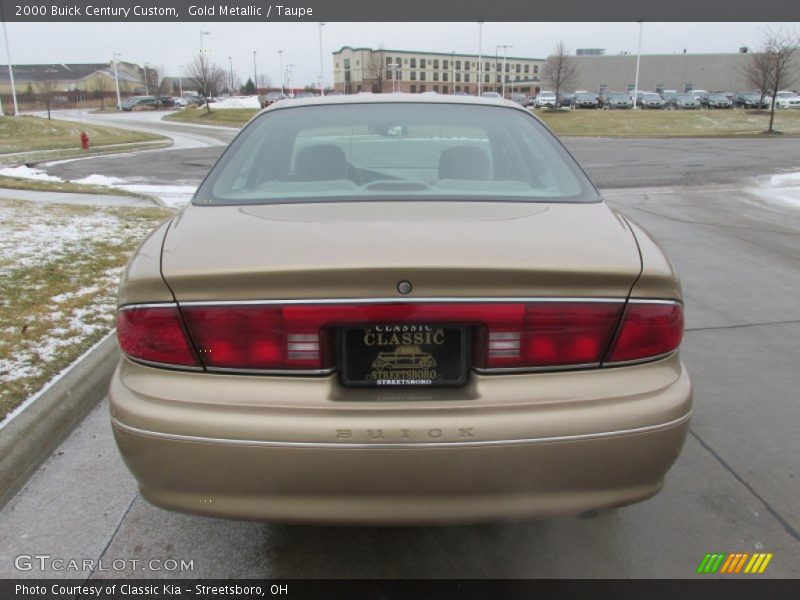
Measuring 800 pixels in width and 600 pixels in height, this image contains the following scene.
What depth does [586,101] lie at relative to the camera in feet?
185

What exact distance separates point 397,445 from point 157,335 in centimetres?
77

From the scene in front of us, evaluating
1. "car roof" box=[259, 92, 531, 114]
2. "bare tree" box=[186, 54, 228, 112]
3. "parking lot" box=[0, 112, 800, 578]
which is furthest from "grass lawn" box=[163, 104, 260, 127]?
"parking lot" box=[0, 112, 800, 578]

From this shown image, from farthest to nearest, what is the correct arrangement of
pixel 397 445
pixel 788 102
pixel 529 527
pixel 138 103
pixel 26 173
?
1. pixel 138 103
2. pixel 788 102
3. pixel 26 173
4. pixel 529 527
5. pixel 397 445

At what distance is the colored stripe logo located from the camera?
231cm

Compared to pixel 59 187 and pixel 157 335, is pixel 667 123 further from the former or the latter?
pixel 157 335

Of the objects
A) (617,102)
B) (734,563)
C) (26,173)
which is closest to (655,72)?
(617,102)

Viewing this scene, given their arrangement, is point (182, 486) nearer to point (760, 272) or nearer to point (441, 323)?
point (441, 323)

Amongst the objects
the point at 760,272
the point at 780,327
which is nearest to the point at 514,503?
the point at 780,327

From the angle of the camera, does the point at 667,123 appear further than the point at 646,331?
Yes

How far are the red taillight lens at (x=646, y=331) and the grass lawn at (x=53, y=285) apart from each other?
2795mm

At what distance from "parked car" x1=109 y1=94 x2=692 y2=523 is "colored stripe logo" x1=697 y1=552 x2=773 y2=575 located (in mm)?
585

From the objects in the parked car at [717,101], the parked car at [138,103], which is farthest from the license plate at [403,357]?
the parked car at [138,103]

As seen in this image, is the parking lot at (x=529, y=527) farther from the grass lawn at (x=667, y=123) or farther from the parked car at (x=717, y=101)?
the parked car at (x=717, y=101)

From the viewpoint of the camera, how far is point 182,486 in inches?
74.6
